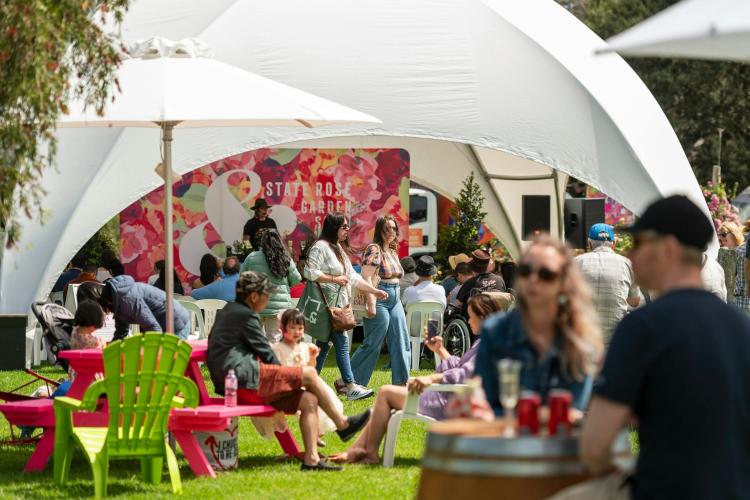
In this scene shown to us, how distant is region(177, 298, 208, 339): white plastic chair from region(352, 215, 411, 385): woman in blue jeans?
8.69ft

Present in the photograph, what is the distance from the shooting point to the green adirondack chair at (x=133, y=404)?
299 inches

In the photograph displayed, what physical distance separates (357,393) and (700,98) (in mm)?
28428

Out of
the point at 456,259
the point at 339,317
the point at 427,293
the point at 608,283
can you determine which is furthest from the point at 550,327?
the point at 456,259

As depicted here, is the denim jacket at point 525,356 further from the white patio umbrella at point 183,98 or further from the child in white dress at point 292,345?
the child in white dress at point 292,345

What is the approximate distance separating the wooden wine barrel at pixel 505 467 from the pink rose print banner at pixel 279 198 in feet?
47.8

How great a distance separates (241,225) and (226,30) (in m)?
4.14

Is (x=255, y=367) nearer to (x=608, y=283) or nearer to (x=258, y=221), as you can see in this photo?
(x=608, y=283)

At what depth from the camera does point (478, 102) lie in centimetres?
1445

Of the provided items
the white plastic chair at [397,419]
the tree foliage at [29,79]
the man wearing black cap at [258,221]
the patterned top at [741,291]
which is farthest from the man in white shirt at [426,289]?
the tree foliage at [29,79]

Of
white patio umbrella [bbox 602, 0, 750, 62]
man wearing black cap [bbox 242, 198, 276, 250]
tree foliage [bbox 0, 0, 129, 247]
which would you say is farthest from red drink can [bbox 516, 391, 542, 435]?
man wearing black cap [bbox 242, 198, 276, 250]

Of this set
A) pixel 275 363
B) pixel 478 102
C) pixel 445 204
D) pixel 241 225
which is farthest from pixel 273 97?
pixel 445 204

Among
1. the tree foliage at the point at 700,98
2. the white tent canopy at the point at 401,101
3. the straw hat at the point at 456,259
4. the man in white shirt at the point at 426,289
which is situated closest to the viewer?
the white tent canopy at the point at 401,101

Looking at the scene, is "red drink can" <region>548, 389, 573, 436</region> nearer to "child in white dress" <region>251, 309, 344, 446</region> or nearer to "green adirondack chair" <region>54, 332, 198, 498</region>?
"green adirondack chair" <region>54, 332, 198, 498</region>

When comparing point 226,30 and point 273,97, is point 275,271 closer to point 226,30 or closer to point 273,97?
point 273,97
